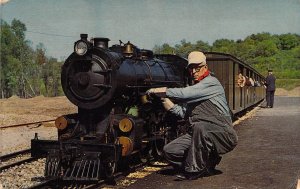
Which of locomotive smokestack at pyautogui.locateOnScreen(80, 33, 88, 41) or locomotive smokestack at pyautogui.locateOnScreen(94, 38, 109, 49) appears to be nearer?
locomotive smokestack at pyautogui.locateOnScreen(80, 33, 88, 41)

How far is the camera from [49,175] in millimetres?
7047

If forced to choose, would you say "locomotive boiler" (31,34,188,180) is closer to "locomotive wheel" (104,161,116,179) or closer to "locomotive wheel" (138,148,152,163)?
"locomotive wheel" (104,161,116,179)

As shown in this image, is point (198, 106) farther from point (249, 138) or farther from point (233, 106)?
point (233, 106)

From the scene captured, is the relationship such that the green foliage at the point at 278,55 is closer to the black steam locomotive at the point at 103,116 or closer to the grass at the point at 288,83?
the grass at the point at 288,83

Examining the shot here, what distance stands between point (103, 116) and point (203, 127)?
91.5 inches

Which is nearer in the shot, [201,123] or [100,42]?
[201,123]

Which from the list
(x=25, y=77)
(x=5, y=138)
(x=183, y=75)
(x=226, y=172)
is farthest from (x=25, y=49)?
(x=226, y=172)

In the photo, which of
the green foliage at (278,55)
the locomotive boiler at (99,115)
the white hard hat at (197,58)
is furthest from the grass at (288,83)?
the white hard hat at (197,58)

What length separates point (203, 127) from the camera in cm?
592

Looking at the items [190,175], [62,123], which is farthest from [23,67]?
[190,175]

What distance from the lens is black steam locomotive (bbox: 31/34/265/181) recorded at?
7.02 m

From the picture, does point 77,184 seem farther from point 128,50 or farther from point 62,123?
point 128,50

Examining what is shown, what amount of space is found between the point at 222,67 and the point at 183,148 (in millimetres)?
9031

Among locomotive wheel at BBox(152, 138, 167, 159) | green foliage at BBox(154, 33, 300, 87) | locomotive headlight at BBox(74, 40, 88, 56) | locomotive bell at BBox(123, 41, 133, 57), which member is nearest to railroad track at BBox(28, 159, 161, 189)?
locomotive wheel at BBox(152, 138, 167, 159)
